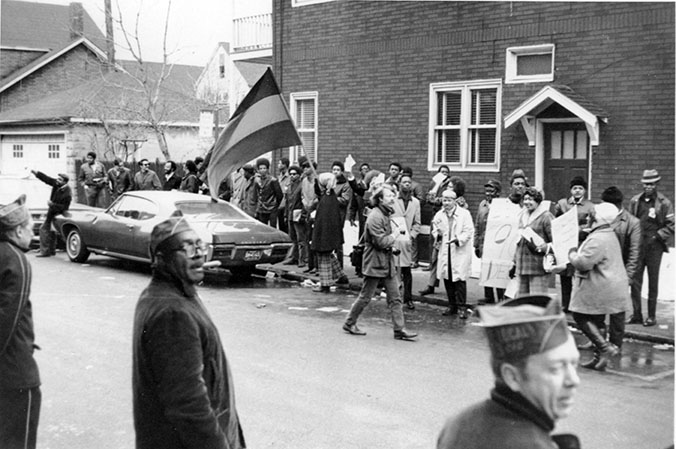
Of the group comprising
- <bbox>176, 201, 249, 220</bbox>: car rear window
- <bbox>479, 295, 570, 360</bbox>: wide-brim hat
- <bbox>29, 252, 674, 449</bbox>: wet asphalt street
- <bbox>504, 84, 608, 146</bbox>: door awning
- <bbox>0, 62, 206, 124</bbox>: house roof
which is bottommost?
<bbox>29, 252, 674, 449</bbox>: wet asphalt street

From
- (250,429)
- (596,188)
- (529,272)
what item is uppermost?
(596,188)

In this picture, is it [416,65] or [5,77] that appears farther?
[5,77]

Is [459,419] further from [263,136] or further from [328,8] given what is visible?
[328,8]

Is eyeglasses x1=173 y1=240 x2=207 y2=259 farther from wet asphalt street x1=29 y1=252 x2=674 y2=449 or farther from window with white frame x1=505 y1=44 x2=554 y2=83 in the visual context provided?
window with white frame x1=505 y1=44 x2=554 y2=83

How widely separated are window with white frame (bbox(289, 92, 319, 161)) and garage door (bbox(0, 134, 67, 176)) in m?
13.8

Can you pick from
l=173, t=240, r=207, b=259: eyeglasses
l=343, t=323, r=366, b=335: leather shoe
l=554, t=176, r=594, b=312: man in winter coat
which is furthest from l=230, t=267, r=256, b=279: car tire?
l=173, t=240, r=207, b=259: eyeglasses

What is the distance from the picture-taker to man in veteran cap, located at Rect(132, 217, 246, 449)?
305 centimetres

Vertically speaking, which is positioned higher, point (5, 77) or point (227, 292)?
point (5, 77)

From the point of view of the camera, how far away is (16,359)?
399 centimetres

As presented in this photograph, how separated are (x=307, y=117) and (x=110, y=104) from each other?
32.1ft

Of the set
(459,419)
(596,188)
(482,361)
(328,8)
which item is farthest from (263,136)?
(328,8)

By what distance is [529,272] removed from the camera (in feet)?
29.4

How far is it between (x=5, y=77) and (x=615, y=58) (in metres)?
22.9

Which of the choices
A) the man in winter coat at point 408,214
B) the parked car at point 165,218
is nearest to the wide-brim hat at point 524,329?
the man in winter coat at point 408,214
